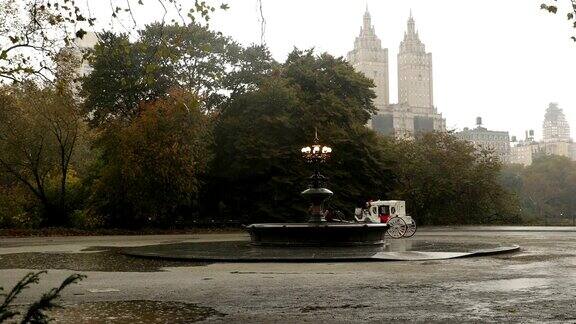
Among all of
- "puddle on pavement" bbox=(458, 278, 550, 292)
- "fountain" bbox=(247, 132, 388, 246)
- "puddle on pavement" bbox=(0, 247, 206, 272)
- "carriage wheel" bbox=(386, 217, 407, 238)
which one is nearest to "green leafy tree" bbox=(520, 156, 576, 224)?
"carriage wheel" bbox=(386, 217, 407, 238)

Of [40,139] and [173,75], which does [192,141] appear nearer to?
[173,75]

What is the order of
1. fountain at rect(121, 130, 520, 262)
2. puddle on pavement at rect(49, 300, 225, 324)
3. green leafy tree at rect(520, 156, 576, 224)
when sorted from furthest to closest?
green leafy tree at rect(520, 156, 576, 224) < fountain at rect(121, 130, 520, 262) < puddle on pavement at rect(49, 300, 225, 324)

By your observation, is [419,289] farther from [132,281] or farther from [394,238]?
[394,238]

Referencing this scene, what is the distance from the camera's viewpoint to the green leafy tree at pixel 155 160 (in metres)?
36.2

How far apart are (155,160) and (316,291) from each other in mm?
27094

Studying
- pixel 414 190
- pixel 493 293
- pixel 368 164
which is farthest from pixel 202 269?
pixel 414 190

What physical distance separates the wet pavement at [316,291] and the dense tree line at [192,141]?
20420 mm

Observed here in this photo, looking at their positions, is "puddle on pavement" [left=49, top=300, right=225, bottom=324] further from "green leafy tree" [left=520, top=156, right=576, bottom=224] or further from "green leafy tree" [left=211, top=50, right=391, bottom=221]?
"green leafy tree" [left=520, top=156, right=576, bottom=224]

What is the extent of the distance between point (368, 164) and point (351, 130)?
2.66 metres

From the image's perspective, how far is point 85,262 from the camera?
670 inches

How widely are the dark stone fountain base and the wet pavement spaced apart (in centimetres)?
357

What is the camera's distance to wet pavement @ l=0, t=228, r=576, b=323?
8242mm

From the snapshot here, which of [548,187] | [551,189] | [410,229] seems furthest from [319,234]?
[548,187]

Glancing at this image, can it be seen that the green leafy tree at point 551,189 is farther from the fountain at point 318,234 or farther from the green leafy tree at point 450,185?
the fountain at point 318,234
